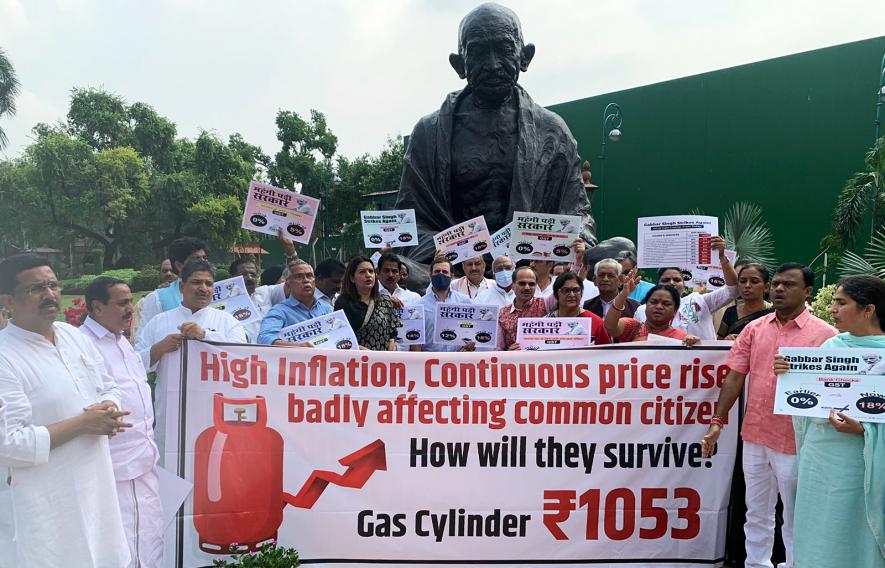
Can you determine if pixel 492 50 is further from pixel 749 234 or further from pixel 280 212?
pixel 749 234

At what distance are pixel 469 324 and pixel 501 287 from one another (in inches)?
62.3

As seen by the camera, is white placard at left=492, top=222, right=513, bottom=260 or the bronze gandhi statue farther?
the bronze gandhi statue

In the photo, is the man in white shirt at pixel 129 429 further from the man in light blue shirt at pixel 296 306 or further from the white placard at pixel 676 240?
the white placard at pixel 676 240

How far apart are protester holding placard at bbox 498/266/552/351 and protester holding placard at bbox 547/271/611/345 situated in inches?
15.6

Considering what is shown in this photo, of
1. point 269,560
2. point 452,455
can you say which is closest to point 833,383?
point 452,455

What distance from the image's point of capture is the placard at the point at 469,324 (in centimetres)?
513

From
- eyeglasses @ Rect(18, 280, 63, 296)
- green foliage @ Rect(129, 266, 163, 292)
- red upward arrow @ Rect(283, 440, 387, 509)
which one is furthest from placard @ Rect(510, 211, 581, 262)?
green foliage @ Rect(129, 266, 163, 292)

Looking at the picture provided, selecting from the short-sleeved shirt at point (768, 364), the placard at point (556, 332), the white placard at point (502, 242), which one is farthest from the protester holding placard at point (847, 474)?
the white placard at point (502, 242)

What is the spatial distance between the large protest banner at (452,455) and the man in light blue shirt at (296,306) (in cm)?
57

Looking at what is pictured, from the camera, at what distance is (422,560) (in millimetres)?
4113

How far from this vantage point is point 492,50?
891 cm

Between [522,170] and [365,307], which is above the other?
[522,170]

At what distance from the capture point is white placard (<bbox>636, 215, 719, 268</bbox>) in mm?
5531

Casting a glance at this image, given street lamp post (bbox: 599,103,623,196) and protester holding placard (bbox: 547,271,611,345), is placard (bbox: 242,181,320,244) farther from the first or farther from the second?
street lamp post (bbox: 599,103,623,196)
